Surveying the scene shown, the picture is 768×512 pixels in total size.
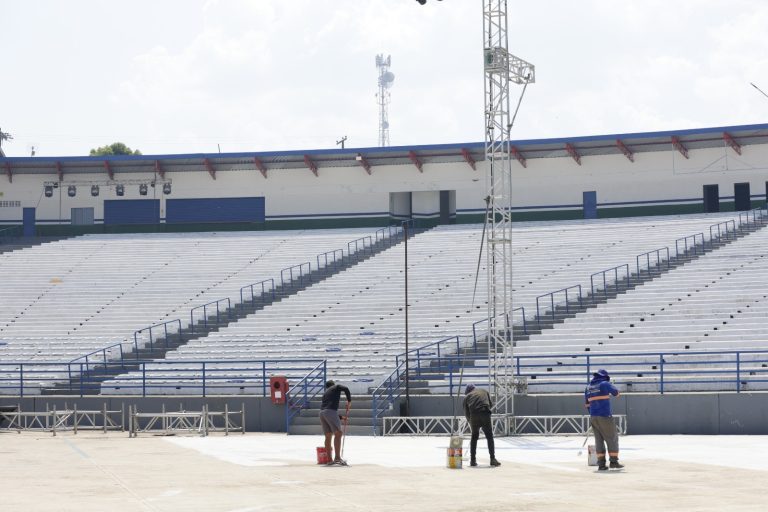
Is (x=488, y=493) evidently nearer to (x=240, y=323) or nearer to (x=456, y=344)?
(x=456, y=344)

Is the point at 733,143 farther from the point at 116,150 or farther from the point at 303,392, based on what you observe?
the point at 116,150

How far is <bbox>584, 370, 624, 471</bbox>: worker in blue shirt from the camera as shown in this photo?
19.7m

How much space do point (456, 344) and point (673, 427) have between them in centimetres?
840

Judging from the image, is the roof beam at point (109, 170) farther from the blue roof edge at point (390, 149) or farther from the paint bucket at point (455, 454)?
the paint bucket at point (455, 454)

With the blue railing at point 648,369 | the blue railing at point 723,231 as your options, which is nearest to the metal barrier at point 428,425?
the blue railing at point 648,369

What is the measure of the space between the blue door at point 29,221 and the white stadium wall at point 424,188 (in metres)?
0.18

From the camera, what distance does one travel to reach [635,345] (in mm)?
33406

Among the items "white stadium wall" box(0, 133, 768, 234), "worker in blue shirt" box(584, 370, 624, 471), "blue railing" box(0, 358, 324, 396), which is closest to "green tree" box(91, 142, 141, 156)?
"white stadium wall" box(0, 133, 768, 234)

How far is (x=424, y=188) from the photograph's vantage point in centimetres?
5719

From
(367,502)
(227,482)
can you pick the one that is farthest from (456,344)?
(367,502)

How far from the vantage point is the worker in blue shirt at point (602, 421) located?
1967 centimetres

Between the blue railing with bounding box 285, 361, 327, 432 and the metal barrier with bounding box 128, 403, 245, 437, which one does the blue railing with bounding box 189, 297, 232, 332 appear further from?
the blue railing with bounding box 285, 361, 327, 432

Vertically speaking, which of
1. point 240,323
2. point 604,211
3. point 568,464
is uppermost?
point 604,211

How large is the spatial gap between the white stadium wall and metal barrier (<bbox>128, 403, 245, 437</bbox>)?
2448 cm
